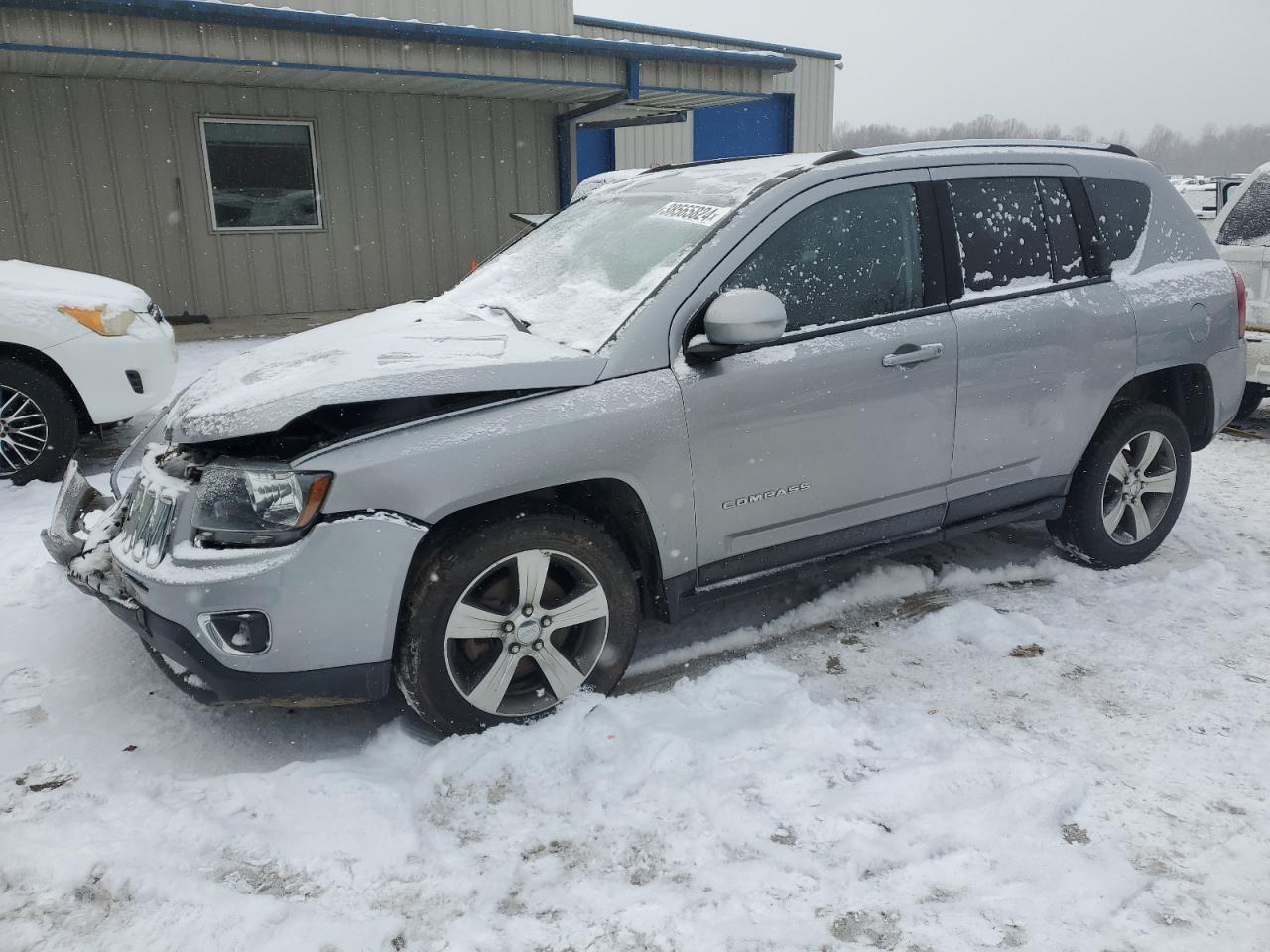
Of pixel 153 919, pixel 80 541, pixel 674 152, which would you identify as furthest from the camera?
pixel 674 152

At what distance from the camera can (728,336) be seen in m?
3.01

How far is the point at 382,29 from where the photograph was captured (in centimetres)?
933

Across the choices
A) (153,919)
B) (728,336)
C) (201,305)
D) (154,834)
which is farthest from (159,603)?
(201,305)

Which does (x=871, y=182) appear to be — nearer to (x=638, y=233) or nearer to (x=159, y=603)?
(x=638, y=233)

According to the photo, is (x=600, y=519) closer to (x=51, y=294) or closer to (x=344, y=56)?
(x=51, y=294)

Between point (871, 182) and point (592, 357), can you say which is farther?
point (871, 182)

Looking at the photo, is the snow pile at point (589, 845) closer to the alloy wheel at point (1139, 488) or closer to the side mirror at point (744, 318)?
the side mirror at point (744, 318)

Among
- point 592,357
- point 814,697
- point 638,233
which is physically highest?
point 638,233

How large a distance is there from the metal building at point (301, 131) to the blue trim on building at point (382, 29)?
0.9 inches

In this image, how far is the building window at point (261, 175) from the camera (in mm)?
11055

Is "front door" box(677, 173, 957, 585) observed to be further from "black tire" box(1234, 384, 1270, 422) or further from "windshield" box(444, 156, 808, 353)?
"black tire" box(1234, 384, 1270, 422)

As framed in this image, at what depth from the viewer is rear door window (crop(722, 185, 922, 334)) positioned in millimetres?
3334

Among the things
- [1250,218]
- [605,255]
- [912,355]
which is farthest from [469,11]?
[912,355]

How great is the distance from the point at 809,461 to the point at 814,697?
84 cm
